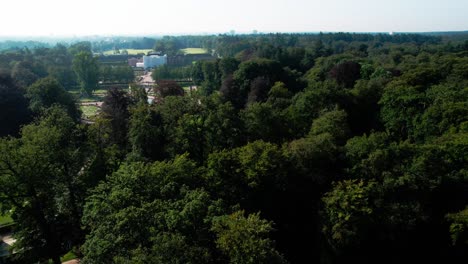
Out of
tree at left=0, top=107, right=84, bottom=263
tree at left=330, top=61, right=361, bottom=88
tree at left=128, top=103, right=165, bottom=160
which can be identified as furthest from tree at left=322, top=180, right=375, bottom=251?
tree at left=330, top=61, right=361, bottom=88

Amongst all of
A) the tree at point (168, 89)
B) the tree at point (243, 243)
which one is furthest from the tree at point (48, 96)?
the tree at point (243, 243)

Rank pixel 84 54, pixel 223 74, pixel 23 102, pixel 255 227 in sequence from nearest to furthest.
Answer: pixel 255 227, pixel 23 102, pixel 223 74, pixel 84 54

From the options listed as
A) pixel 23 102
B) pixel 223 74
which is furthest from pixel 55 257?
pixel 223 74

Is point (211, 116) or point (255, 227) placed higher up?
point (211, 116)

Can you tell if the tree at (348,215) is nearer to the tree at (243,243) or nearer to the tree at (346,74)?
the tree at (243,243)

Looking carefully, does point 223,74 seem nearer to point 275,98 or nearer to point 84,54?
point 275,98

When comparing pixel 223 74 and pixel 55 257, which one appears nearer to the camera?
pixel 55 257

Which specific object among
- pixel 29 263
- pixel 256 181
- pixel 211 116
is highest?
pixel 211 116

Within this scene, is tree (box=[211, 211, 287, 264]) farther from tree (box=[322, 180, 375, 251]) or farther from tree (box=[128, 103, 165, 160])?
tree (box=[128, 103, 165, 160])

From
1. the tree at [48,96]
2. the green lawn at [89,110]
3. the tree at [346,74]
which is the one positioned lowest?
the green lawn at [89,110]
